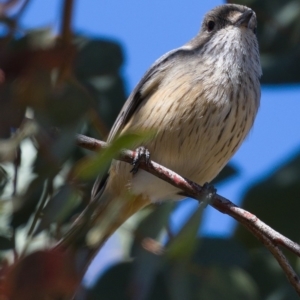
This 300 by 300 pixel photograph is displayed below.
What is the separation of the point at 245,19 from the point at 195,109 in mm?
574

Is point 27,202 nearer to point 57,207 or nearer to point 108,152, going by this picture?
point 57,207

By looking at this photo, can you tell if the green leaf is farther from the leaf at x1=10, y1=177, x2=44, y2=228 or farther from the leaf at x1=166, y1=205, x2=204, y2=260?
the leaf at x1=166, y1=205, x2=204, y2=260

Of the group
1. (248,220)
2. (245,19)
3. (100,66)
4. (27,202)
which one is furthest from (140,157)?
(27,202)

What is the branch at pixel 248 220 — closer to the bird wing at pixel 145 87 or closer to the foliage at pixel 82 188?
the foliage at pixel 82 188

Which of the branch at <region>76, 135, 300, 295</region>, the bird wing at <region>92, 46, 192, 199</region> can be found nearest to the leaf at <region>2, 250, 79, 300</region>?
the branch at <region>76, 135, 300, 295</region>

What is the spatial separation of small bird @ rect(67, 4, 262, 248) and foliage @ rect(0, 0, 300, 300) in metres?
0.16

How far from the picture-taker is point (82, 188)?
1778 mm

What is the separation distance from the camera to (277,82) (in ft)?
8.73

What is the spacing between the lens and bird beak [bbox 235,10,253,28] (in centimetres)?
294

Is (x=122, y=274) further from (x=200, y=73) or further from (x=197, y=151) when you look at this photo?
(x=200, y=73)

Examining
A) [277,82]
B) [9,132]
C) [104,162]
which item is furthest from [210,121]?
[9,132]

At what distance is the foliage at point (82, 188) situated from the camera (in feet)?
2.65

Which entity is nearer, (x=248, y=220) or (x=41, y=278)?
(x=41, y=278)

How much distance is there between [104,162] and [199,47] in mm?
2285
